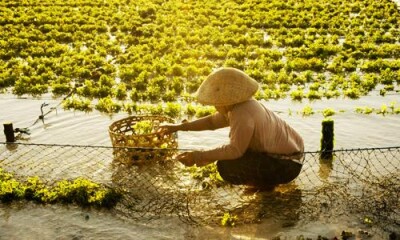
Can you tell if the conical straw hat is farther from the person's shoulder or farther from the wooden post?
the wooden post

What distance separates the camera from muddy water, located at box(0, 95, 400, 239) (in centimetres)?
525

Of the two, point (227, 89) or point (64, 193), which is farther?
point (64, 193)

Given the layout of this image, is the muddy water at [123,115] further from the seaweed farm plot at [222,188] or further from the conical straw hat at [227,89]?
the conical straw hat at [227,89]

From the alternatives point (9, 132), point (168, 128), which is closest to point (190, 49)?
point (9, 132)

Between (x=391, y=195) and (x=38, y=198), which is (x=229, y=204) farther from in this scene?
(x=38, y=198)

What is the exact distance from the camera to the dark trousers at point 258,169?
532 cm

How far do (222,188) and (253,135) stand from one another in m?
1.27

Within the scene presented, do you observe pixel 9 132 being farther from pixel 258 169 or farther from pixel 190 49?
pixel 190 49

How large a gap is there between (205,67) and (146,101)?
88.7 inches

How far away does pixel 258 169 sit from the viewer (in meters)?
5.37

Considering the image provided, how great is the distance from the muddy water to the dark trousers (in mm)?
496

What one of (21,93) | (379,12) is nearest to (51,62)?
(21,93)

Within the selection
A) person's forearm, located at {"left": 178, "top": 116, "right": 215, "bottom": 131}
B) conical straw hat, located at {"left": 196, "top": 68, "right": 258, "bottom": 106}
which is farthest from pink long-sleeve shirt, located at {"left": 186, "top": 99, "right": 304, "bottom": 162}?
person's forearm, located at {"left": 178, "top": 116, "right": 215, "bottom": 131}

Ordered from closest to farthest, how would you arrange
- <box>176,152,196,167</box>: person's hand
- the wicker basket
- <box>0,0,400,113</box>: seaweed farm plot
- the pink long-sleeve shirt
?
the pink long-sleeve shirt < <box>176,152,196,167</box>: person's hand < the wicker basket < <box>0,0,400,113</box>: seaweed farm plot
